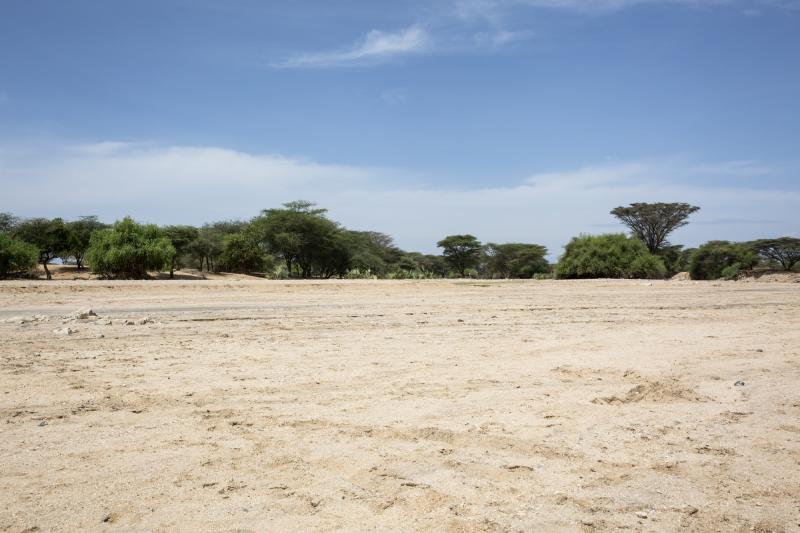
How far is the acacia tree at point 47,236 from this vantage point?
4025cm

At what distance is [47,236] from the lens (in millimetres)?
40219

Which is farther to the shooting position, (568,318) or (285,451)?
(568,318)

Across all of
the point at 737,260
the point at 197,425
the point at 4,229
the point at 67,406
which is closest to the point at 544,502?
the point at 197,425

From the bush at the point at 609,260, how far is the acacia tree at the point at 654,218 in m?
11.6

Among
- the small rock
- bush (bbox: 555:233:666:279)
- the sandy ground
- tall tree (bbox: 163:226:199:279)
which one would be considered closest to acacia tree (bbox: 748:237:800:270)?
bush (bbox: 555:233:666:279)

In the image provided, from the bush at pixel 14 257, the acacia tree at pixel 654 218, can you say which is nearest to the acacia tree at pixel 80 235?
the bush at pixel 14 257

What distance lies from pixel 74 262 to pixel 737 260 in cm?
5831

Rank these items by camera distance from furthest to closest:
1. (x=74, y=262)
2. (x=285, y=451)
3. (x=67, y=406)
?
(x=74, y=262)
(x=67, y=406)
(x=285, y=451)

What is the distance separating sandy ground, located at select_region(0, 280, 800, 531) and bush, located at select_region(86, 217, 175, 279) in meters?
24.5

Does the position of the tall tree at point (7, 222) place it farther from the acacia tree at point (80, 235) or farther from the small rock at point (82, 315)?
the small rock at point (82, 315)

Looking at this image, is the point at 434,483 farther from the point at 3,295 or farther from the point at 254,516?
the point at 3,295

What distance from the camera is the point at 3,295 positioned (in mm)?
18688

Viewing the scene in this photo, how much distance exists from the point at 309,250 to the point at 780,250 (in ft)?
134

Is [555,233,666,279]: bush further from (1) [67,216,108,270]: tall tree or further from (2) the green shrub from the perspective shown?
(1) [67,216,108,270]: tall tree
